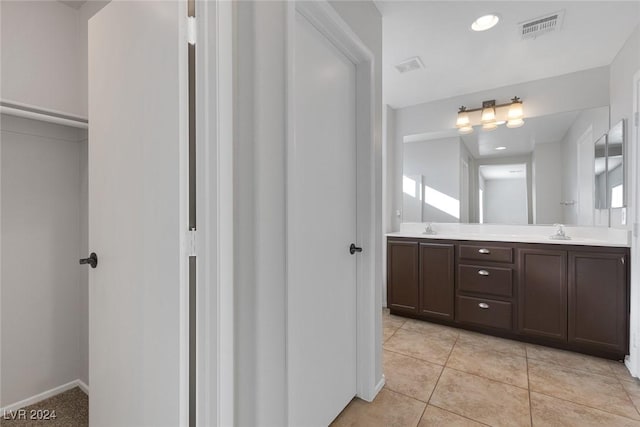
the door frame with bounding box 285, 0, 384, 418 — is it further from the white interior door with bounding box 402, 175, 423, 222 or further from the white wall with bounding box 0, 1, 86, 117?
the white interior door with bounding box 402, 175, 423, 222

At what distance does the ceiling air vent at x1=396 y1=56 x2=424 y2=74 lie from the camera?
2.62 m

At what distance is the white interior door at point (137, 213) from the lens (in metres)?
1.02

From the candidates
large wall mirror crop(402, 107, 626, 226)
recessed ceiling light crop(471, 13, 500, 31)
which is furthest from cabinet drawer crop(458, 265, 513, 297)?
recessed ceiling light crop(471, 13, 500, 31)

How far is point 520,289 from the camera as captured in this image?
2.65 metres

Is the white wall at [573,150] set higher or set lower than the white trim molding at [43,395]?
higher

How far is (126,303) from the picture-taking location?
1.21 meters

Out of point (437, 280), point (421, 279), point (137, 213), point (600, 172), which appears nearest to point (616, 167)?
point (600, 172)

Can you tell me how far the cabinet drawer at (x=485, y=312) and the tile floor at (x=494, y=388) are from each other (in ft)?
0.55

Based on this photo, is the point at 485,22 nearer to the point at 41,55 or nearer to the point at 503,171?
the point at 503,171

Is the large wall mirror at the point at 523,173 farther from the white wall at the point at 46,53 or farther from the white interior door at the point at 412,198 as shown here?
the white wall at the point at 46,53

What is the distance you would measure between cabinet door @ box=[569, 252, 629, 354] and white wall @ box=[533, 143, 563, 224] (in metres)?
0.67

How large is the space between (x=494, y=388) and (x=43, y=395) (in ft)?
9.28

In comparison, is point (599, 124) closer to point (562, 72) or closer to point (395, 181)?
point (562, 72)

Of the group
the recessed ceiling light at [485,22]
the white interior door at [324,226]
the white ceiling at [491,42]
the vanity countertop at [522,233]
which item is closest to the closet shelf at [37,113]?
the white interior door at [324,226]
